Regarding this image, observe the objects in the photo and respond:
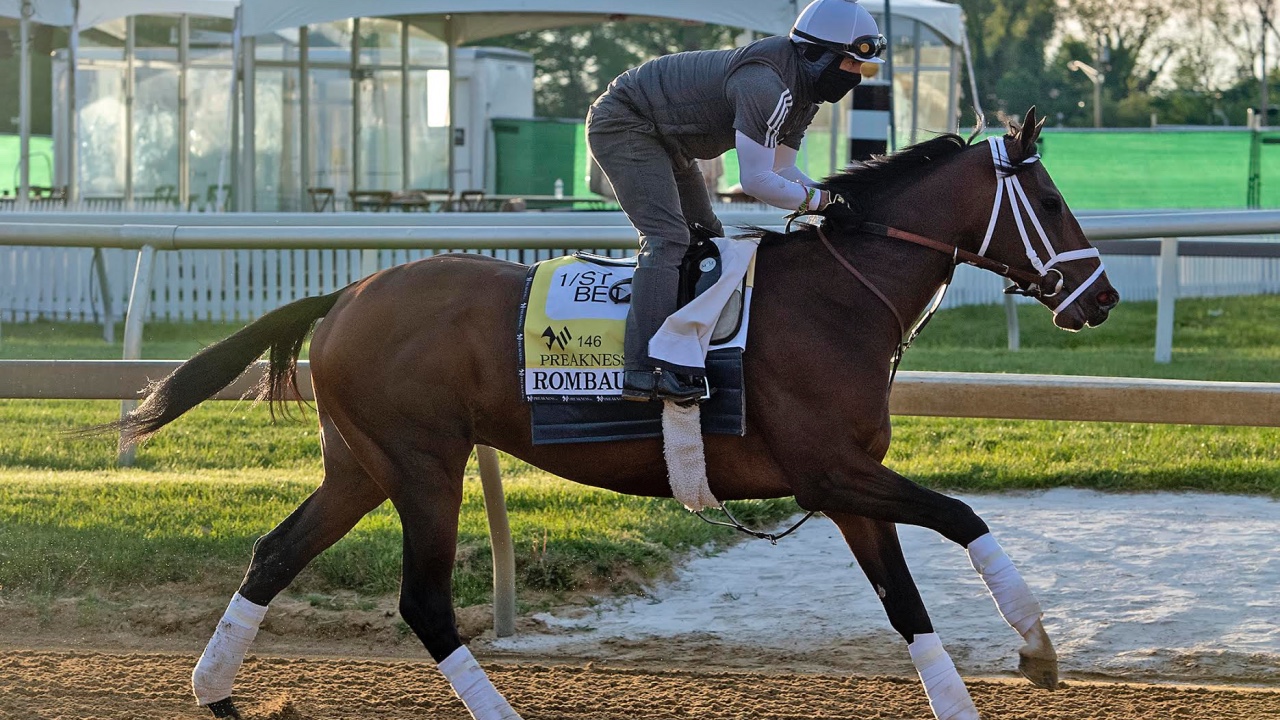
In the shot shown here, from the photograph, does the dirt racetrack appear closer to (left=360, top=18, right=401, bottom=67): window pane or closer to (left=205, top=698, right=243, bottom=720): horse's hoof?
(left=205, top=698, right=243, bottom=720): horse's hoof

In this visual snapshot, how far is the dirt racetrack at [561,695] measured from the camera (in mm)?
4891

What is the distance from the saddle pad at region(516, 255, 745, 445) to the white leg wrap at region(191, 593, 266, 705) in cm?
113

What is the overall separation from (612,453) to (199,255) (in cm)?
1048

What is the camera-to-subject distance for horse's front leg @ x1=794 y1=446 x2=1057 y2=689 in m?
4.39

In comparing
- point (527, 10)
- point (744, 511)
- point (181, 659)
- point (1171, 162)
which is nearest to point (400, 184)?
point (527, 10)

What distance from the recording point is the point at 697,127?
4.79 m

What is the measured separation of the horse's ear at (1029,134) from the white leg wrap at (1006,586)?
1178 millimetres

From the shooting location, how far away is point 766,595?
6.41 meters

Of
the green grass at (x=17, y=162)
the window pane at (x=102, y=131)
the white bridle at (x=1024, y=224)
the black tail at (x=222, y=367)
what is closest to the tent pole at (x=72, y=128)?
the window pane at (x=102, y=131)

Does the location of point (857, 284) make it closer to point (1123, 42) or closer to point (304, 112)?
point (304, 112)

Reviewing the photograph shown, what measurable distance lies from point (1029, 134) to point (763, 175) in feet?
2.75

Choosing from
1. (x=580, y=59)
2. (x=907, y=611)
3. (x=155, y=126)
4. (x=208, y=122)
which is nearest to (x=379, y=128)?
(x=208, y=122)

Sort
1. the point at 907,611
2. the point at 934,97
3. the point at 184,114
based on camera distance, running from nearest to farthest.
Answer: the point at 907,611, the point at 184,114, the point at 934,97

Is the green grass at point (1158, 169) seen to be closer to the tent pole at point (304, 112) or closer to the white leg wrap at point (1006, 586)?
the tent pole at point (304, 112)
